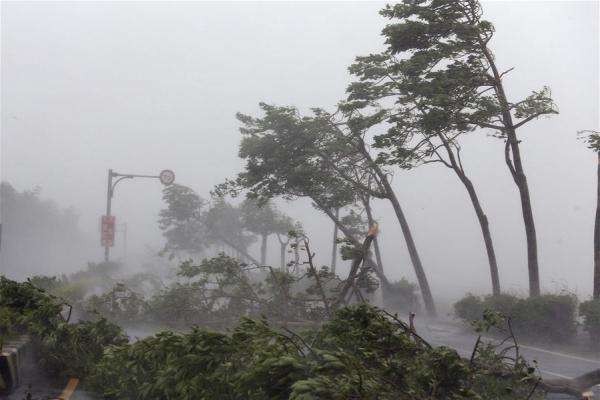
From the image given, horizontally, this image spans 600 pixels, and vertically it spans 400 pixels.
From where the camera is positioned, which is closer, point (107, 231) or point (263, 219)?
point (107, 231)

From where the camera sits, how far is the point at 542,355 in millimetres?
12695

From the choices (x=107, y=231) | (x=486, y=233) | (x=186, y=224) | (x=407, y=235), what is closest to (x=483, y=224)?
(x=486, y=233)

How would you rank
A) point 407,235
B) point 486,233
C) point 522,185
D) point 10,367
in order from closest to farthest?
point 10,367
point 522,185
point 486,233
point 407,235

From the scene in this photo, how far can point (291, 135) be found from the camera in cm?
2136

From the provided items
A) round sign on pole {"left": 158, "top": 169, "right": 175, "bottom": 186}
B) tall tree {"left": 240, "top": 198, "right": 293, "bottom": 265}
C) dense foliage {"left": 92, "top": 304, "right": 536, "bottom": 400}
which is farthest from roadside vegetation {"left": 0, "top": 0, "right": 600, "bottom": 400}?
tall tree {"left": 240, "top": 198, "right": 293, "bottom": 265}

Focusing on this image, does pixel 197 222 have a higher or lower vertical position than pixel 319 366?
higher

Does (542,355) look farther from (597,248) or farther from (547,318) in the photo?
(597,248)

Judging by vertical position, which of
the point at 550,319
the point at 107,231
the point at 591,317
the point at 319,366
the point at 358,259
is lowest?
the point at 550,319

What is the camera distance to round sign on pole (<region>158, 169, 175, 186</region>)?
26.5 meters

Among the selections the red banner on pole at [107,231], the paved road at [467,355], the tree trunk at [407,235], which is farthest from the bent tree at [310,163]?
the red banner on pole at [107,231]

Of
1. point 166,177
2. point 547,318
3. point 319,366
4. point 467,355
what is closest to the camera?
point 319,366

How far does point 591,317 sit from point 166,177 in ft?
59.4

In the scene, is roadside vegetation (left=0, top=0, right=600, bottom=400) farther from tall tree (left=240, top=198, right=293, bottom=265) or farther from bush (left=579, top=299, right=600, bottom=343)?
tall tree (left=240, top=198, right=293, bottom=265)

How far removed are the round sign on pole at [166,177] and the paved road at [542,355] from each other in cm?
1400
